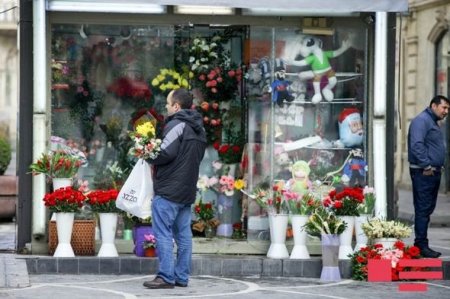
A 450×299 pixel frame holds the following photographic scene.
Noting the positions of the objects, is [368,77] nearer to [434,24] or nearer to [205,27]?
[205,27]

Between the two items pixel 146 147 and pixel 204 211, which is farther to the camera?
pixel 204 211

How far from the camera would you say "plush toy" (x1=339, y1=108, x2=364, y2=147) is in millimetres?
15375

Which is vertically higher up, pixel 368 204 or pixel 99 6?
pixel 99 6

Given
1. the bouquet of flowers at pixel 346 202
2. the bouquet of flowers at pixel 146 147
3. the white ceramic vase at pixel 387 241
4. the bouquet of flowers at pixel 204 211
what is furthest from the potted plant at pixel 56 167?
the white ceramic vase at pixel 387 241

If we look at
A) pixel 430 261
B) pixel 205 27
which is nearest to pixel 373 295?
pixel 430 261

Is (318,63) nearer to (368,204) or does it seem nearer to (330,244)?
(368,204)

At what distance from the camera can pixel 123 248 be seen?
1491 cm

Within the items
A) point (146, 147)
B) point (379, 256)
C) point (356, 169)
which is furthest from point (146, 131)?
point (356, 169)

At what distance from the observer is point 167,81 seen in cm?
1554

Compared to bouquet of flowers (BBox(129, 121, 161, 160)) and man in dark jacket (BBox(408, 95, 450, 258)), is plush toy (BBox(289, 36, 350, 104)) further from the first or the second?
→ bouquet of flowers (BBox(129, 121, 161, 160))

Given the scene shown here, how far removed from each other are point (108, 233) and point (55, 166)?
921 millimetres

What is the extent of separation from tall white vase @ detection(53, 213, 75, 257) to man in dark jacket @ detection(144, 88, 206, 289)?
1.73 meters

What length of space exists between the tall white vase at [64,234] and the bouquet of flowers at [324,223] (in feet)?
8.21

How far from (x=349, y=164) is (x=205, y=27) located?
2286 millimetres
